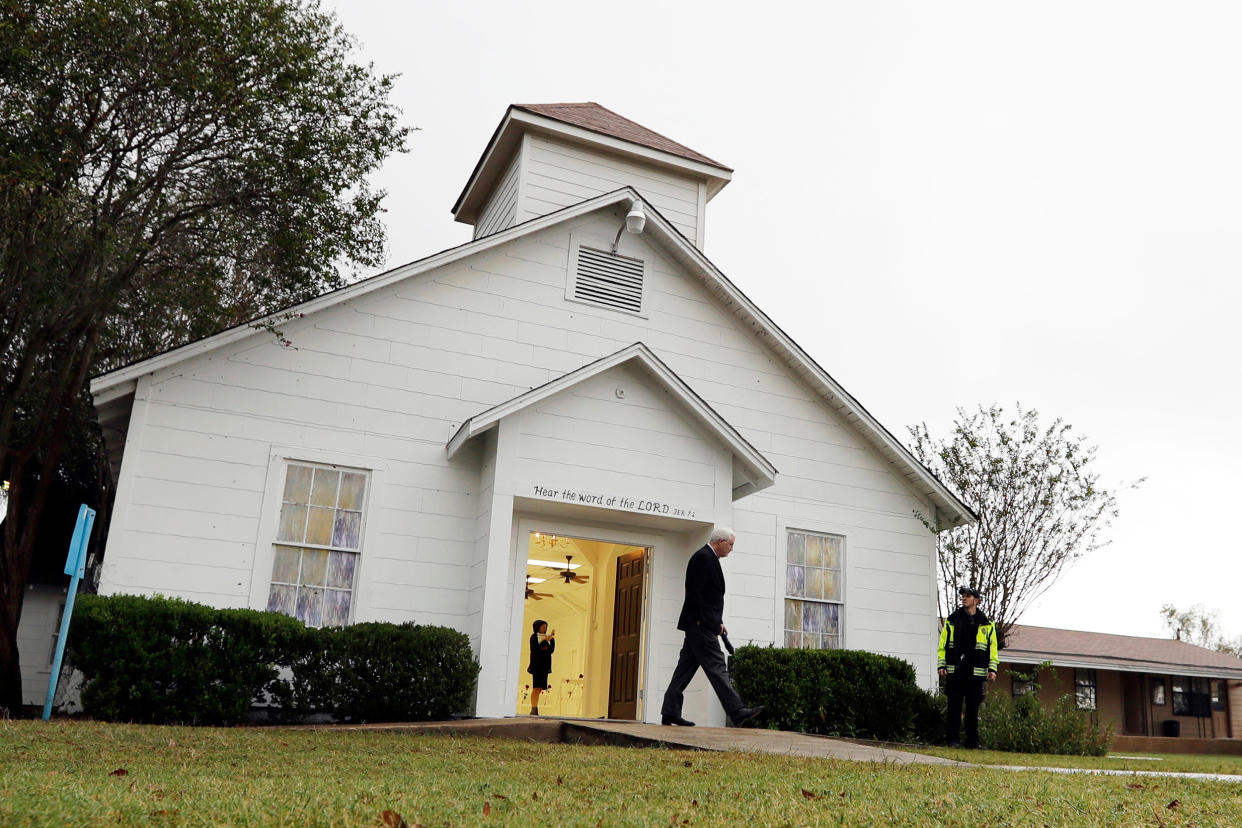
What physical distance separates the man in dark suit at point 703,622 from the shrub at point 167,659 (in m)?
4.24

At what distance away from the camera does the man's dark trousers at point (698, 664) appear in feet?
33.9

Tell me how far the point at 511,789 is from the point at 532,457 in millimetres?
7145

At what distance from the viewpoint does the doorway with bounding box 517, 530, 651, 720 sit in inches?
547

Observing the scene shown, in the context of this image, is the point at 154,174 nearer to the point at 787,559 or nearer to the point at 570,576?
the point at 787,559

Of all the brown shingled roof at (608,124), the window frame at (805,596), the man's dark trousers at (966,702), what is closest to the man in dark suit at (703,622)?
the man's dark trousers at (966,702)

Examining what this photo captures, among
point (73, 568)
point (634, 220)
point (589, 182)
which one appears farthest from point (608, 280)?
point (73, 568)

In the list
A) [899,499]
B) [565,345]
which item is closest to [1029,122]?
[899,499]

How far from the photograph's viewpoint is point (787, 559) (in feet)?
47.4

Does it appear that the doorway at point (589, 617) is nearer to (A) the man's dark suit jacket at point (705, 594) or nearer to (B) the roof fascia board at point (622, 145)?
(A) the man's dark suit jacket at point (705, 594)

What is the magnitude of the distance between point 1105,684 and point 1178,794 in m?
26.8

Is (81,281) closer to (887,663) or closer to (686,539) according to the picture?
(686,539)

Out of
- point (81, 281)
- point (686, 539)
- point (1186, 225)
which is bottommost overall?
point (686, 539)

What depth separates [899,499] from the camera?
50.2 ft

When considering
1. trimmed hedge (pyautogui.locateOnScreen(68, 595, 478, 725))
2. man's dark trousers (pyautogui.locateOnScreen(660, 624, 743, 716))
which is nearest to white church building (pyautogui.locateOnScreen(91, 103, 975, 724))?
trimmed hedge (pyautogui.locateOnScreen(68, 595, 478, 725))
